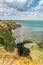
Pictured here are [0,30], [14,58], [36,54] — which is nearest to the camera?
[14,58]

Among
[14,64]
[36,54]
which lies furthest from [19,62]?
[36,54]

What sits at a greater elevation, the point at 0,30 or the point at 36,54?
the point at 0,30

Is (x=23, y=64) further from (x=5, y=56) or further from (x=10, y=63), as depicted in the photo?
(x=5, y=56)

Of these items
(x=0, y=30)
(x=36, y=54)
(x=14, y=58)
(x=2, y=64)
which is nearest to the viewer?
(x=2, y=64)

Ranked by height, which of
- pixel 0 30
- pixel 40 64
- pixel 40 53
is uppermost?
pixel 40 64

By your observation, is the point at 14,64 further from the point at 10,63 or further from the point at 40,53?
the point at 40,53

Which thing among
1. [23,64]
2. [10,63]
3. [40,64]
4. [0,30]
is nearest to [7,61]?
[10,63]

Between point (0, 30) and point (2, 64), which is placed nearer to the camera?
point (2, 64)

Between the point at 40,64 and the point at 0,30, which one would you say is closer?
the point at 40,64

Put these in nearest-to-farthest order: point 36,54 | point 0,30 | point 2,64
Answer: point 2,64, point 0,30, point 36,54
